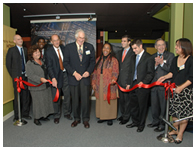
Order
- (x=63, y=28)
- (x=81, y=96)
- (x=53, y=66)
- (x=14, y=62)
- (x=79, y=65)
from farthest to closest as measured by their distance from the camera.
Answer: (x=63, y=28) → (x=14, y=62) → (x=53, y=66) → (x=81, y=96) → (x=79, y=65)

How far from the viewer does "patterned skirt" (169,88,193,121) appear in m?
2.54

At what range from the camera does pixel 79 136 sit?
292cm

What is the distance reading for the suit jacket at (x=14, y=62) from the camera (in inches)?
144

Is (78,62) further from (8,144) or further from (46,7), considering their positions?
(46,7)

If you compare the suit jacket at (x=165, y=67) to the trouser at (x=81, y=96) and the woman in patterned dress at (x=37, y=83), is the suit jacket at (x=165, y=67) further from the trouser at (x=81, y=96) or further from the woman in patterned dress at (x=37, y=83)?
the woman in patterned dress at (x=37, y=83)

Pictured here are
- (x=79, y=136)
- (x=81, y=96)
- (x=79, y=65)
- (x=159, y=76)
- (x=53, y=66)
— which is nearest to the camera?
(x=79, y=136)

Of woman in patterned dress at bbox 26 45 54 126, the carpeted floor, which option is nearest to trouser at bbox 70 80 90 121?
the carpeted floor

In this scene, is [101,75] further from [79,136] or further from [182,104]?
[182,104]

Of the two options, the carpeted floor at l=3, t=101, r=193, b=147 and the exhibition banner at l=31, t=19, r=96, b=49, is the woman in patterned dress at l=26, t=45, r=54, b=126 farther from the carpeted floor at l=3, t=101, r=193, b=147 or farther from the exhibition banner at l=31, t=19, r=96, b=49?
the exhibition banner at l=31, t=19, r=96, b=49

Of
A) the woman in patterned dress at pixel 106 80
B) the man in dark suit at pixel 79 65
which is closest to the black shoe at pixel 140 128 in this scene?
the woman in patterned dress at pixel 106 80

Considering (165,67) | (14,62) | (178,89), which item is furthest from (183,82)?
(14,62)

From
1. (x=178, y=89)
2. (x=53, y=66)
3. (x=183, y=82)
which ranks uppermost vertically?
(x=53, y=66)

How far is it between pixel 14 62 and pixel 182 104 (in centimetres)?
355

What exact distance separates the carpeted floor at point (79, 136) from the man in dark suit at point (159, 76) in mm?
268
